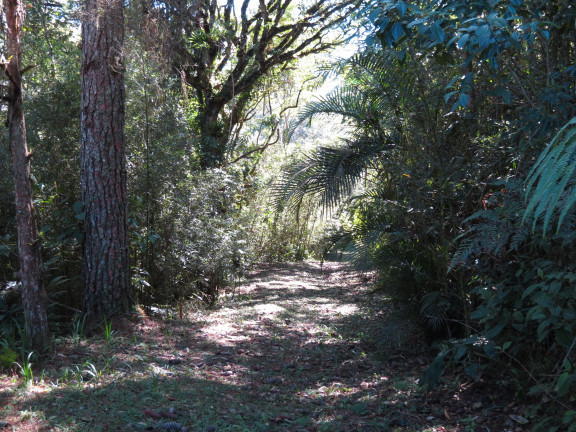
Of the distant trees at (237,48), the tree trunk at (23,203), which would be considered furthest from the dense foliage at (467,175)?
the distant trees at (237,48)

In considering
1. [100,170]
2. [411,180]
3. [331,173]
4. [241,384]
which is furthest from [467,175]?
[100,170]

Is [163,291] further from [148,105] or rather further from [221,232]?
[148,105]

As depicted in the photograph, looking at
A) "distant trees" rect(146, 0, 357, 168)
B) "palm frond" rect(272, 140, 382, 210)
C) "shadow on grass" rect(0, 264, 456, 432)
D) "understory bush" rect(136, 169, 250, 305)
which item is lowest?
"shadow on grass" rect(0, 264, 456, 432)

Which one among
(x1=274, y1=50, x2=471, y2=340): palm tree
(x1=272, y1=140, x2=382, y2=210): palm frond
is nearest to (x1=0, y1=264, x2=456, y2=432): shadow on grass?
(x1=274, y1=50, x2=471, y2=340): palm tree

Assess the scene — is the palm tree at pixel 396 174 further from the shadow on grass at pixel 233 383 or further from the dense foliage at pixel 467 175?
the shadow on grass at pixel 233 383

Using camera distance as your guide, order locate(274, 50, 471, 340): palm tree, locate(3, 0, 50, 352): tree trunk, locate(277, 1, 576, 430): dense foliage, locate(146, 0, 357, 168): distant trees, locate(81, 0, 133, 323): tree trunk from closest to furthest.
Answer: locate(277, 1, 576, 430): dense foliage
locate(3, 0, 50, 352): tree trunk
locate(274, 50, 471, 340): palm tree
locate(81, 0, 133, 323): tree trunk
locate(146, 0, 357, 168): distant trees

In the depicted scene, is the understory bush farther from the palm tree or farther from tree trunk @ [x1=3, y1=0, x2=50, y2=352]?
tree trunk @ [x1=3, y1=0, x2=50, y2=352]

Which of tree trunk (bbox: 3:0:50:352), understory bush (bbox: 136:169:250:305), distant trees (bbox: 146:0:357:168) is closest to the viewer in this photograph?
tree trunk (bbox: 3:0:50:352)

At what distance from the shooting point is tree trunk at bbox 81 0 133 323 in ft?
17.4

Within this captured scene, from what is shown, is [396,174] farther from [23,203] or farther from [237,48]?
[237,48]

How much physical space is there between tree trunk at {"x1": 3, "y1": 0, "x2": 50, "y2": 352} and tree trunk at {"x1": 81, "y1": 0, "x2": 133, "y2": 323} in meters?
1.02

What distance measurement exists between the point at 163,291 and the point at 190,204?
1.32m

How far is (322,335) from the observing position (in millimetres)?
6340

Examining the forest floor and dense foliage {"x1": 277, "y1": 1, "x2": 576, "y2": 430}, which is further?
the forest floor
